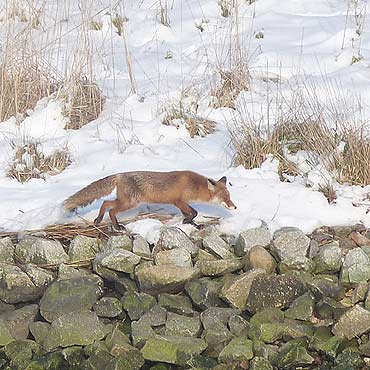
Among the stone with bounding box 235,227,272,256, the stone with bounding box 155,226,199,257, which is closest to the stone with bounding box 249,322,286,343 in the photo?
the stone with bounding box 235,227,272,256

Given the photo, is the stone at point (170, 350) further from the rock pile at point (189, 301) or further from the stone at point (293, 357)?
the stone at point (293, 357)

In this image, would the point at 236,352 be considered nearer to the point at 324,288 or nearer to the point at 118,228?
the point at 324,288

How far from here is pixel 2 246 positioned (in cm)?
560

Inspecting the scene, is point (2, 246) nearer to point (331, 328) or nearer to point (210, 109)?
point (331, 328)

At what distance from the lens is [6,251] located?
5.60 meters

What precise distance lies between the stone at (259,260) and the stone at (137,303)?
0.67 metres

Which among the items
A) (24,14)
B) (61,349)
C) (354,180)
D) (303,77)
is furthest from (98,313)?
(24,14)

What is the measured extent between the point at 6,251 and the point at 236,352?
184cm

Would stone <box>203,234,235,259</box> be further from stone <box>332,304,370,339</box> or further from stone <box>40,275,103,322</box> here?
stone <box>332,304,370,339</box>

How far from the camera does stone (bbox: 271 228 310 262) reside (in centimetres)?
538

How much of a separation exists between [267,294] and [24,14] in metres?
6.07

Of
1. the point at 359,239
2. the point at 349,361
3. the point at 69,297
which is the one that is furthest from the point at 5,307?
the point at 359,239

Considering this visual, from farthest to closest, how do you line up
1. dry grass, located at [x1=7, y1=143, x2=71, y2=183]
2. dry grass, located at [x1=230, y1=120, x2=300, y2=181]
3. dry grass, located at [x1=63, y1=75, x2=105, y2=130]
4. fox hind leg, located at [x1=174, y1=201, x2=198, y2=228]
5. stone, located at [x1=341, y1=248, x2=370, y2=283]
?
dry grass, located at [x1=63, y1=75, x2=105, y2=130]
dry grass, located at [x1=7, y1=143, x2=71, y2=183]
dry grass, located at [x1=230, y1=120, x2=300, y2=181]
fox hind leg, located at [x1=174, y1=201, x2=198, y2=228]
stone, located at [x1=341, y1=248, x2=370, y2=283]

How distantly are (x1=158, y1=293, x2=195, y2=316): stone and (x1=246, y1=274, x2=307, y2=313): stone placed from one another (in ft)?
1.23
